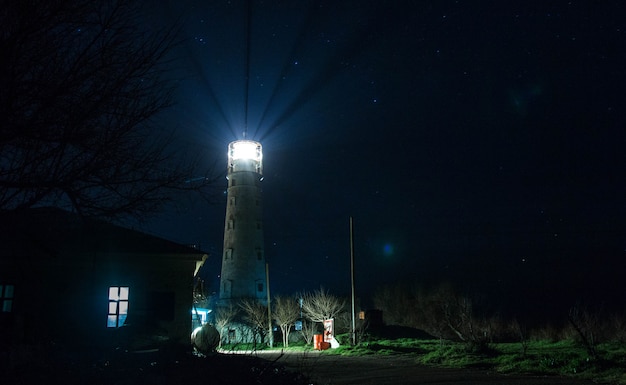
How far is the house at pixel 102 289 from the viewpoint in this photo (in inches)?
746

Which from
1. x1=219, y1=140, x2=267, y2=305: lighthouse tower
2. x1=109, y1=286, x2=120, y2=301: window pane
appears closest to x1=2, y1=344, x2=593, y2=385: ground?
x1=109, y1=286, x2=120, y2=301: window pane

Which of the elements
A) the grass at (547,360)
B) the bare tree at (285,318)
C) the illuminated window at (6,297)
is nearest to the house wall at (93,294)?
the illuminated window at (6,297)

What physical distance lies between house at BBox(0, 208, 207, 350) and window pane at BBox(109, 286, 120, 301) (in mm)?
35

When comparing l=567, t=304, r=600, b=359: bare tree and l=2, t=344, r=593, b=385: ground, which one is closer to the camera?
l=2, t=344, r=593, b=385: ground

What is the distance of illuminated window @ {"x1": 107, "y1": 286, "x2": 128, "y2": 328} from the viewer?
67.4ft

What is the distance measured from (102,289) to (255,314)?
78.0ft

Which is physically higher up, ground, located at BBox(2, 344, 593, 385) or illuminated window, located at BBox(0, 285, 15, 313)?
illuminated window, located at BBox(0, 285, 15, 313)

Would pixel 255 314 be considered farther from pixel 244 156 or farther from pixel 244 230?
pixel 244 156

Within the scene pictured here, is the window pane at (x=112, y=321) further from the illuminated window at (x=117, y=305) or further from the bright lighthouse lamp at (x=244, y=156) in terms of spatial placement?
the bright lighthouse lamp at (x=244, y=156)

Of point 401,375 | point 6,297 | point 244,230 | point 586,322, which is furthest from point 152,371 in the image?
point 244,230

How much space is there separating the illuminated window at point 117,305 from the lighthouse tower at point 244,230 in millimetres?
24863

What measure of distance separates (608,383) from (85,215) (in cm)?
1552

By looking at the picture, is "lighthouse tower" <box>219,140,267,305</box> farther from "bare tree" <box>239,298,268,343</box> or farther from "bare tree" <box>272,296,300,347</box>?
"bare tree" <box>272,296,300,347</box>

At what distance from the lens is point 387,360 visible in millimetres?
25453
